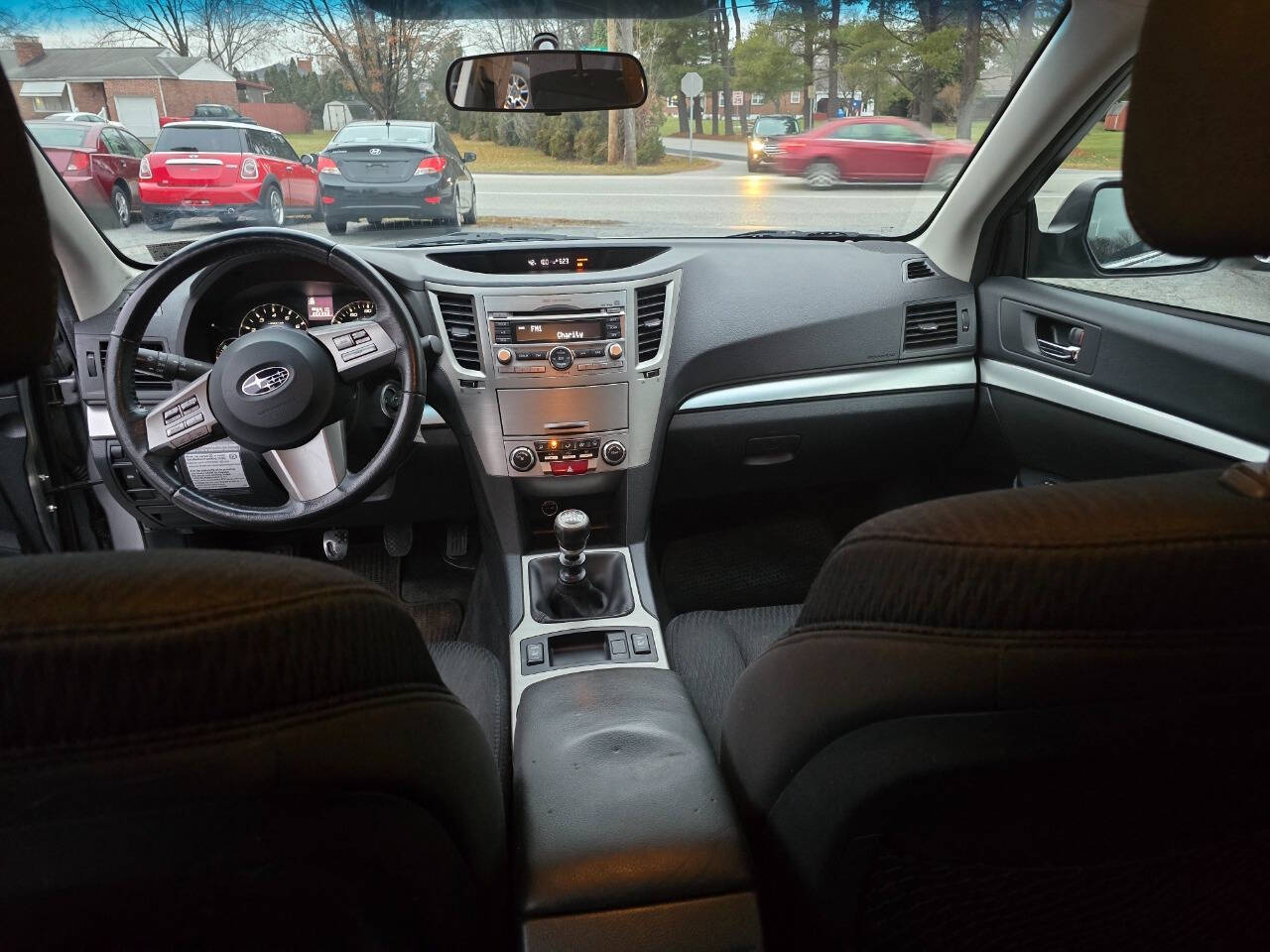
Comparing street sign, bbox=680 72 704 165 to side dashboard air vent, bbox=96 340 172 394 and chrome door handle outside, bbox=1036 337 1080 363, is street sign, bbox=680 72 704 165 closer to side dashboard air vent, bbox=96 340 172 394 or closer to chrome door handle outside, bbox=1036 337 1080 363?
chrome door handle outside, bbox=1036 337 1080 363

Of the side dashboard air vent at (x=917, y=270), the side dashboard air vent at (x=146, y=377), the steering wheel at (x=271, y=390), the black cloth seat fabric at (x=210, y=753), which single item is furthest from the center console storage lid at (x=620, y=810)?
the side dashboard air vent at (x=917, y=270)

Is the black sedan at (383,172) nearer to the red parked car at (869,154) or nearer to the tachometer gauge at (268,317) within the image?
the tachometer gauge at (268,317)

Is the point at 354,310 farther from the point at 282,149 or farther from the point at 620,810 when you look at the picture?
the point at 620,810

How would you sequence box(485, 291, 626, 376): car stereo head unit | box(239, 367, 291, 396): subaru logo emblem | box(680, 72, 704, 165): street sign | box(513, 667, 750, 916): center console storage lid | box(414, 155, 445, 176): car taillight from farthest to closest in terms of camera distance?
box(680, 72, 704, 165): street sign, box(414, 155, 445, 176): car taillight, box(485, 291, 626, 376): car stereo head unit, box(239, 367, 291, 396): subaru logo emblem, box(513, 667, 750, 916): center console storage lid

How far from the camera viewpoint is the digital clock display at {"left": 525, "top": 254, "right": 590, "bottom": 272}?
8.43ft

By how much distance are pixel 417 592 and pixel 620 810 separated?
1.77 meters

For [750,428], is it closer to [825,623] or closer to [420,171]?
[420,171]

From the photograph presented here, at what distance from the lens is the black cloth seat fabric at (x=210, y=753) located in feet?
1.95

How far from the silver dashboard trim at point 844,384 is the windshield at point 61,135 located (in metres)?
1.82

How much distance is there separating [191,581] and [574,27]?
2047 mm

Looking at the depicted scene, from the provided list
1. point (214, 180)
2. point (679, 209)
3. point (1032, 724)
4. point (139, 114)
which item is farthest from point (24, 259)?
point (679, 209)

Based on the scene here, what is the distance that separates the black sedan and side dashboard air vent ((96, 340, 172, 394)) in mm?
608

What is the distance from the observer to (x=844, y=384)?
282cm

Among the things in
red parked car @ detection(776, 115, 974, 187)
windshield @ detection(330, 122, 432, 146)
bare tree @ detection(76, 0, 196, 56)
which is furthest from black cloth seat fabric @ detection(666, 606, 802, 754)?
bare tree @ detection(76, 0, 196, 56)
